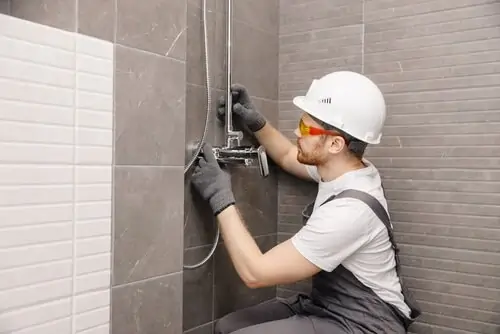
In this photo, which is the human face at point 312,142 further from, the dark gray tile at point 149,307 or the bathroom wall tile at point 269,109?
the dark gray tile at point 149,307

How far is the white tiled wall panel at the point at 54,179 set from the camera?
113cm

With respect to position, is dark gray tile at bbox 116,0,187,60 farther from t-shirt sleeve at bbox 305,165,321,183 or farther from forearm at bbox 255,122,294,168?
t-shirt sleeve at bbox 305,165,321,183

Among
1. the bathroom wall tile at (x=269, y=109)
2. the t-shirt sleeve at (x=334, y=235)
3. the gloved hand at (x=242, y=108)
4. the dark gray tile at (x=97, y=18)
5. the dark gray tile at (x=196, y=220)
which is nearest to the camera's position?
the dark gray tile at (x=97, y=18)

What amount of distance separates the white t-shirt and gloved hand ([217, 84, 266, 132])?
41 centimetres

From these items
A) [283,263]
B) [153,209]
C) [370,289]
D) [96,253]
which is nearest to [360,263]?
[370,289]

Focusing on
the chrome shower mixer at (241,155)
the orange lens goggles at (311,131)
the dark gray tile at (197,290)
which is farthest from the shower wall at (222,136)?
the orange lens goggles at (311,131)

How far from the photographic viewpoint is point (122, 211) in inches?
53.9

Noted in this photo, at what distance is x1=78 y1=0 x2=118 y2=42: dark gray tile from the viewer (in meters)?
1.27

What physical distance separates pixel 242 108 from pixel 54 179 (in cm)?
87

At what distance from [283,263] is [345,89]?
59cm

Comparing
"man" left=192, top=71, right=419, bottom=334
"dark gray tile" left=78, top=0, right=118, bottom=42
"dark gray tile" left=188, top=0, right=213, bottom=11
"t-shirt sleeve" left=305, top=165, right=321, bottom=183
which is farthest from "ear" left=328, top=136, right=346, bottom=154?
"dark gray tile" left=78, top=0, right=118, bottom=42

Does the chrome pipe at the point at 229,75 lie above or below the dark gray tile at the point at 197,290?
above

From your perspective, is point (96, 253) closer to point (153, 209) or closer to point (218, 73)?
point (153, 209)

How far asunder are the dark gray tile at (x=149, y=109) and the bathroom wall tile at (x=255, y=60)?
0.54 metres
